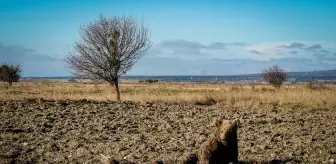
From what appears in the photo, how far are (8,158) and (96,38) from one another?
1743 cm

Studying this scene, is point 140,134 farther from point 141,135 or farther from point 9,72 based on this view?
point 9,72

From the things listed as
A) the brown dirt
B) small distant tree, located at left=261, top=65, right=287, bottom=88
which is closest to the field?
the brown dirt

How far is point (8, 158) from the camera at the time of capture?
8.42m

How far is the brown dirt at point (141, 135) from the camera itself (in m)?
8.79

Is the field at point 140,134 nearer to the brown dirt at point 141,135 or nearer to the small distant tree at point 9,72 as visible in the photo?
the brown dirt at point 141,135

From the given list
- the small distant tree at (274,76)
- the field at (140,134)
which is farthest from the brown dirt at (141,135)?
the small distant tree at (274,76)

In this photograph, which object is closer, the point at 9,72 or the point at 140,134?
the point at 140,134

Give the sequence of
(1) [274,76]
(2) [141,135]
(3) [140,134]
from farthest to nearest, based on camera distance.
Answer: (1) [274,76], (3) [140,134], (2) [141,135]

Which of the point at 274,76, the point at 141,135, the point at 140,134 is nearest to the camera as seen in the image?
the point at 141,135

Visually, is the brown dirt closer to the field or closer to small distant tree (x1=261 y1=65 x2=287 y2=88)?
the field

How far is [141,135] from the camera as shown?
38.5ft

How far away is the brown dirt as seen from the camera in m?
8.79

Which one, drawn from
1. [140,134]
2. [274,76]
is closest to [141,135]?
[140,134]

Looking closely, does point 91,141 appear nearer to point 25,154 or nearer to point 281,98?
point 25,154
